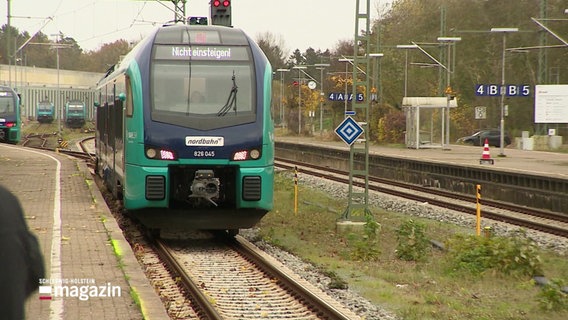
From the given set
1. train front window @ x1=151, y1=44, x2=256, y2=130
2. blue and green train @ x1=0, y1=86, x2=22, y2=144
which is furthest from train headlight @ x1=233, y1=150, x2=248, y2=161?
blue and green train @ x1=0, y1=86, x2=22, y2=144

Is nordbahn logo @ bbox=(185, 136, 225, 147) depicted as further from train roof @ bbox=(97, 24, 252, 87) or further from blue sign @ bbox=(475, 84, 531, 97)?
blue sign @ bbox=(475, 84, 531, 97)

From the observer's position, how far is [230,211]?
12.8 meters

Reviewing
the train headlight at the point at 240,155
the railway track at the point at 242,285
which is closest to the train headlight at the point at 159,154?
the train headlight at the point at 240,155

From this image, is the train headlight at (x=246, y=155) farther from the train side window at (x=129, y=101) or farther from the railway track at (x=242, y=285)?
the train side window at (x=129, y=101)

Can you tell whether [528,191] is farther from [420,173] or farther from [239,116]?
[239,116]

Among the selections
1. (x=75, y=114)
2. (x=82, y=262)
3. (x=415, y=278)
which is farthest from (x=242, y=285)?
(x=75, y=114)

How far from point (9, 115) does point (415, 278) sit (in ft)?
119

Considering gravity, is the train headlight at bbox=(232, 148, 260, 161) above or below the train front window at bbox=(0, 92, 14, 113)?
below

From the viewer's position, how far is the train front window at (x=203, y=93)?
12734 mm

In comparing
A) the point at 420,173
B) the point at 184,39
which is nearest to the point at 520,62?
the point at 420,173

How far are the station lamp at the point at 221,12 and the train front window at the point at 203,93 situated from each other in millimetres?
7072

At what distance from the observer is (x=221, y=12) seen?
20.1 m

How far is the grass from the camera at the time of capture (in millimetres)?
9195

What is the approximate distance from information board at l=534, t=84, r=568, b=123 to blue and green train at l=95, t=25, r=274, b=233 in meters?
30.7
